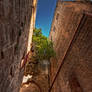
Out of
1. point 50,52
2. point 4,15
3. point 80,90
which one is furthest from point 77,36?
point 50,52

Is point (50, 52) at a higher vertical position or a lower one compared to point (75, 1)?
lower

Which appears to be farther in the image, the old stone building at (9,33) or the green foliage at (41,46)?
the green foliage at (41,46)

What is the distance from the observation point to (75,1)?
4883 millimetres

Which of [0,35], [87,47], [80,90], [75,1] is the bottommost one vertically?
[80,90]

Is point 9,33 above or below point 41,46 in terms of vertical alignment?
above

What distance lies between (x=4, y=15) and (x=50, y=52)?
6486mm

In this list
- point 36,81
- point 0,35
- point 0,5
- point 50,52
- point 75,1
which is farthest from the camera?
point 50,52

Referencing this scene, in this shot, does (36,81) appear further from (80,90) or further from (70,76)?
(80,90)

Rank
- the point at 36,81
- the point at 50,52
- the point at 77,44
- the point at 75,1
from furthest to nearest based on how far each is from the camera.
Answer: the point at 50,52, the point at 36,81, the point at 75,1, the point at 77,44

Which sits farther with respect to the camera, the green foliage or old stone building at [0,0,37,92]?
the green foliage

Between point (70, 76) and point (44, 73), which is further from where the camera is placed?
point (44, 73)

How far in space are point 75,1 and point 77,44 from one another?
3.05 meters

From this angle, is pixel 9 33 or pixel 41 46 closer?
pixel 9 33

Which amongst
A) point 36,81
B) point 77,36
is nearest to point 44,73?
point 36,81
